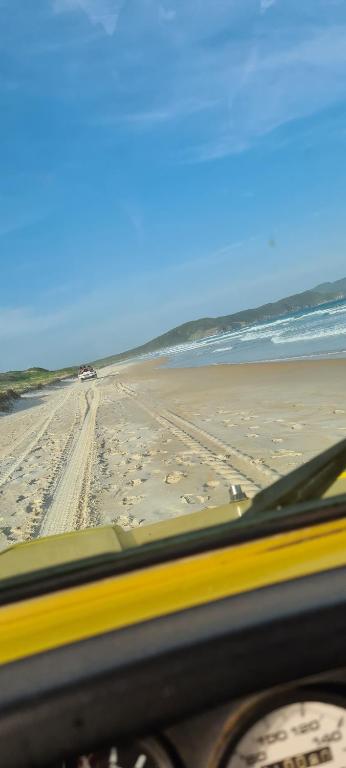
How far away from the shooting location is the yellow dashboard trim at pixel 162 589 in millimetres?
1237

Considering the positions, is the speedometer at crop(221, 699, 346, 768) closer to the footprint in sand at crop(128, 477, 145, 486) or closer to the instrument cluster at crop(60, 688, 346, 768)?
the instrument cluster at crop(60, 688, 346, 768)

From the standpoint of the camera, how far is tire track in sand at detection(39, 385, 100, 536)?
657cm

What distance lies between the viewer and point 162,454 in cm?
944

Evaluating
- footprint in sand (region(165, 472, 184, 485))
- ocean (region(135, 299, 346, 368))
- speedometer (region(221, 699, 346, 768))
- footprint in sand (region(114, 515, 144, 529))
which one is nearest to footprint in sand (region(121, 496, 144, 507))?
footprint in sand (region(114, 515, 144, 529))

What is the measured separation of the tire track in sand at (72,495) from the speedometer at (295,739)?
5048 mm

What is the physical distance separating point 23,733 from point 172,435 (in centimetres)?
996

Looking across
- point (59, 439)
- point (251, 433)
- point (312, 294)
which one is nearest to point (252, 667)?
point (251, 433)

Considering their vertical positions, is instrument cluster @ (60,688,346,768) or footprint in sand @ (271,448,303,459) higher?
instrument cluster @ (60,688,346,768)

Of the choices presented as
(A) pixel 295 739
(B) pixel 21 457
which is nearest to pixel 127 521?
(A) pixel 295 739

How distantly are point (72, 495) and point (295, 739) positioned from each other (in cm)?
678

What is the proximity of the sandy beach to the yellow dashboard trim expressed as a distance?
4.75 meters

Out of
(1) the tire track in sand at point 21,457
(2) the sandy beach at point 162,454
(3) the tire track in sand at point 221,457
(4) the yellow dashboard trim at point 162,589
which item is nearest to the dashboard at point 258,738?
(4) the yellow dashboard trim at point 162,589

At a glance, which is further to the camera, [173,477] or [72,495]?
[72,495]

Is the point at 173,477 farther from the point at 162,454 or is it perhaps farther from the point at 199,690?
the point at 199,690
